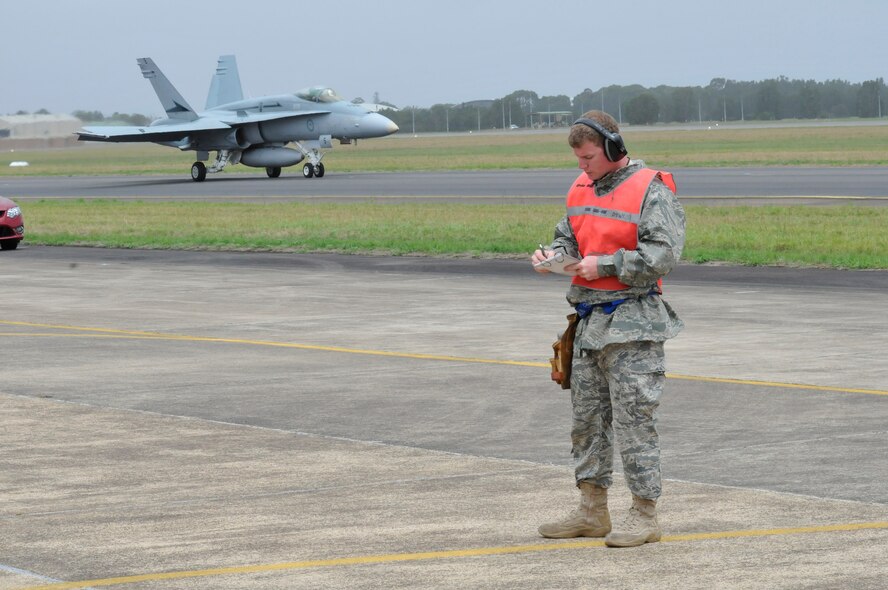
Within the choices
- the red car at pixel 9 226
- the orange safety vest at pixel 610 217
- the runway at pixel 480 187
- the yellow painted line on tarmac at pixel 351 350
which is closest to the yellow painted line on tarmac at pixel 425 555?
the orange safety vest at pixel 610 217

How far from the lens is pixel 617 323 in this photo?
7.21 meters

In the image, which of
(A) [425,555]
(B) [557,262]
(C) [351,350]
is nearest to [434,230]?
(C) [351,350]

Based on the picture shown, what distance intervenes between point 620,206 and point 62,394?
661 cm

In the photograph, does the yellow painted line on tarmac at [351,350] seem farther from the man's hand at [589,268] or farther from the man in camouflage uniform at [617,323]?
the man's hand at [589,268]

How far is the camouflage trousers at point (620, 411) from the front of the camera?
7207mm

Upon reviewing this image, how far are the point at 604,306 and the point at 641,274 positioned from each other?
286 mm

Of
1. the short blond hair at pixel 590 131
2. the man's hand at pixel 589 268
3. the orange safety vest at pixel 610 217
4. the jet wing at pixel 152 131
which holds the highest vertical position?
the short blond hair at pixel 590 131

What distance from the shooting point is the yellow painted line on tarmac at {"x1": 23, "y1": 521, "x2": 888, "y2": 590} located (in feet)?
21.9

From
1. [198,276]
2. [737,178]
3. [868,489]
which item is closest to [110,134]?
[737,178]

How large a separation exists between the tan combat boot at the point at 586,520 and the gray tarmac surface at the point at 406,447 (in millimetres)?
127

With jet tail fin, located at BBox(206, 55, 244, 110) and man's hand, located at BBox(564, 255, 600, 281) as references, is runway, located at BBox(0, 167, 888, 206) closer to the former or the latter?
jet tail fin, located at BBox(206, 55, 244, 110)

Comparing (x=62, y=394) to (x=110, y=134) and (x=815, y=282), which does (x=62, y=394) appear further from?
(x=110, y=134)

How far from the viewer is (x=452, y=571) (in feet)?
22.0

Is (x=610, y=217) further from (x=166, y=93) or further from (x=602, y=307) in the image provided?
(x=166, y=93)
